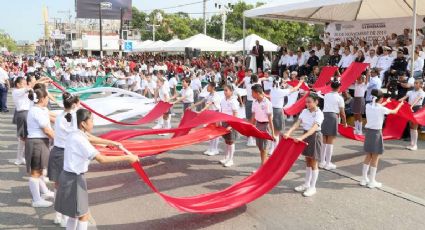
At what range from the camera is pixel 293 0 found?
1591cm

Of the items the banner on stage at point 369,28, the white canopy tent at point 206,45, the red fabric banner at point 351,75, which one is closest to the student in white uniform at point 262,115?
the red fabric banner at point 351,75

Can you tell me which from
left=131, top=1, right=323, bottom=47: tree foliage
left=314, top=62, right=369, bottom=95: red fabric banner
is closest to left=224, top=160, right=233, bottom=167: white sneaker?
left=314, top=62, right=369, bottom=95: red fabric banner

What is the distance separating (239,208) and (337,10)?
51.7 ft

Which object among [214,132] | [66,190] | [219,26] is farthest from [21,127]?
[219,26]

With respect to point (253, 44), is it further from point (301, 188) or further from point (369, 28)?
→ point (301, 188)

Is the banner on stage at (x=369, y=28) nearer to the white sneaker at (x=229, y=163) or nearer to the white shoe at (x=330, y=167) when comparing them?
the white shoe at (x=330, y=167)

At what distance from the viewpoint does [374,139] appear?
722 centimetres

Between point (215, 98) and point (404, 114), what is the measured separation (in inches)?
171

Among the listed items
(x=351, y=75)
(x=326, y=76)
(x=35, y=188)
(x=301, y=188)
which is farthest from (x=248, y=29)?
(x=35, y=188)

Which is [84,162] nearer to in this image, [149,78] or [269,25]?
[149,78]

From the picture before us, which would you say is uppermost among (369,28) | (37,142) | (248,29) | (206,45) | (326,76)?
(248,29)

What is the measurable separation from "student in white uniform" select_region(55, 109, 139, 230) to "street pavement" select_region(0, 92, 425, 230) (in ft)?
3.75

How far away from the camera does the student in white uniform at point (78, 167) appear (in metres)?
4.36

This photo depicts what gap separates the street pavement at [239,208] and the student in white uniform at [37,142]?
0.29 metres
